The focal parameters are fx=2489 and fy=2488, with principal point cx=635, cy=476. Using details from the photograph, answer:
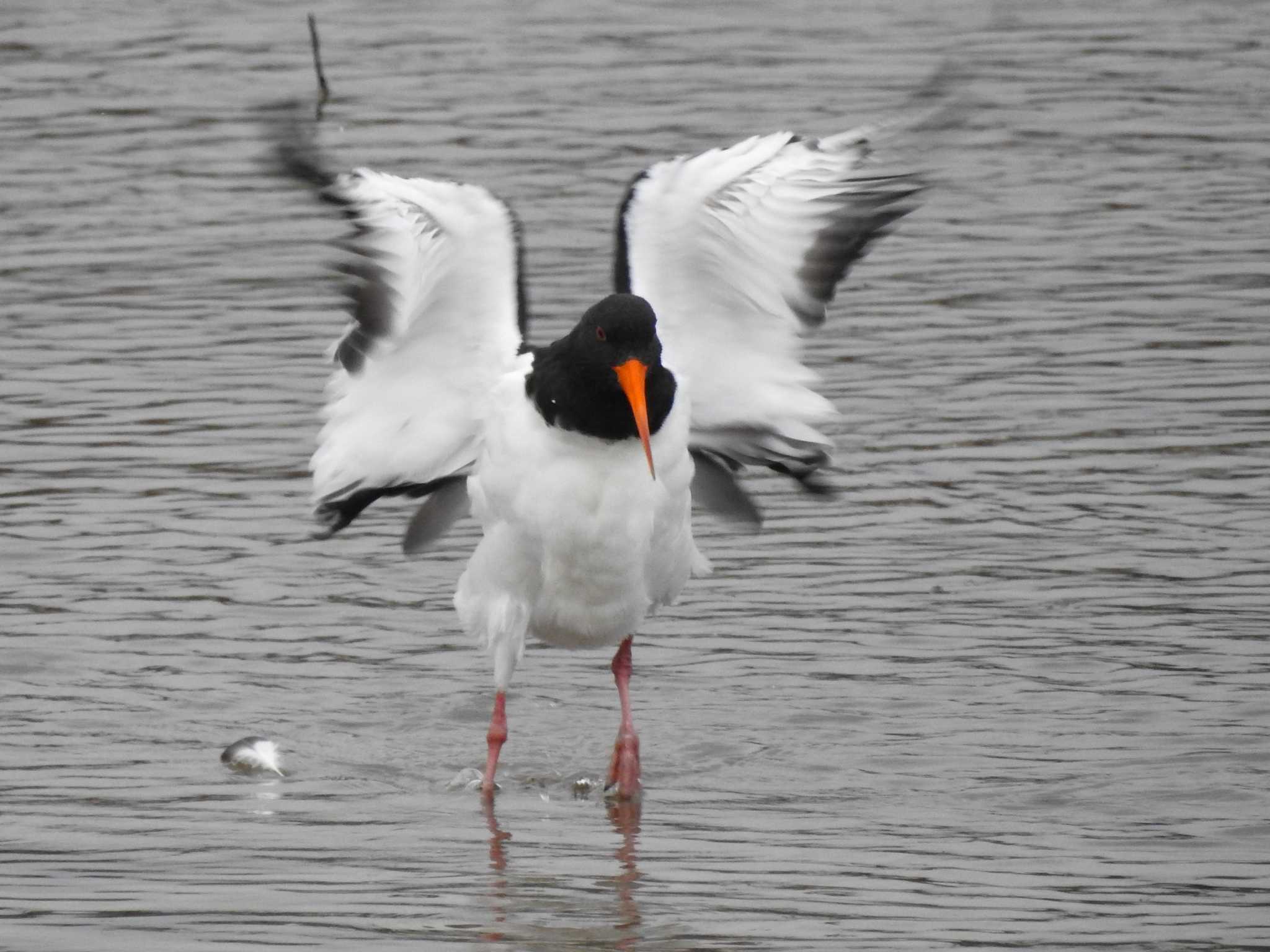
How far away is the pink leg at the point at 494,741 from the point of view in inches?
303

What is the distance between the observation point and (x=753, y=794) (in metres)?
7.45

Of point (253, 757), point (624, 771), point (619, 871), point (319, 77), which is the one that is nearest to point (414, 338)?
point (253, 757)

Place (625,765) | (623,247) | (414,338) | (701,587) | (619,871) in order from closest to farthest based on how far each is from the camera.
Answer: (619,871) < (625,765) < (623,247) < (414,338) < (701,587)

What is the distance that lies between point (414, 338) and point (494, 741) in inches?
50.6

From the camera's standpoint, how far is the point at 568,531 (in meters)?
7.59

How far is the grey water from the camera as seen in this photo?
21.4 feet

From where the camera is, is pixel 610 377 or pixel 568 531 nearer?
pixel 610 377

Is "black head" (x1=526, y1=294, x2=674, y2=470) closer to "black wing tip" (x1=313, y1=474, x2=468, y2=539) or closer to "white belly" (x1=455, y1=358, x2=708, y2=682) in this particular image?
"white belly" (x1=455, y1=358, x2=708, y2=682)

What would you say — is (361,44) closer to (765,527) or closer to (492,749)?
(765,527)

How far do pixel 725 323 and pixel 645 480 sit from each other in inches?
27.1

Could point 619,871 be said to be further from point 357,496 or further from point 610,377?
point 357,496

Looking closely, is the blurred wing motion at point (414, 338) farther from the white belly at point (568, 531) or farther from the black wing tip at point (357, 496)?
the white belly at point (568, 531)

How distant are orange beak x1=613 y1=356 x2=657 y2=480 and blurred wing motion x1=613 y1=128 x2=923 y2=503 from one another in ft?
1.74

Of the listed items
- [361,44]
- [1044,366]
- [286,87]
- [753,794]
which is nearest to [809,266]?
[753,794]
